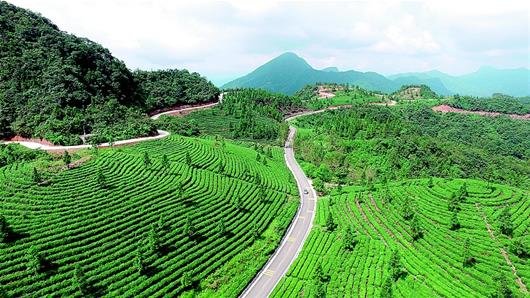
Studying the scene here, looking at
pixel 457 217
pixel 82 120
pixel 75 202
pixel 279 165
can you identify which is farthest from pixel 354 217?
pixel 82 120

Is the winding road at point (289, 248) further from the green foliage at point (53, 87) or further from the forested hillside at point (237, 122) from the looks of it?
the green foliage at point (53, 87)

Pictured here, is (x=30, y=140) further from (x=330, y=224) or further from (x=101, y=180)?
(x=330, y=224)

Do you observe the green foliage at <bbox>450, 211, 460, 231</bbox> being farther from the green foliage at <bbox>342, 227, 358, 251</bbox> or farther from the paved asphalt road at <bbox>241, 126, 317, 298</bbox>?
the paved asphalt road at <bbox>241, 126, 317, 298</bbox>

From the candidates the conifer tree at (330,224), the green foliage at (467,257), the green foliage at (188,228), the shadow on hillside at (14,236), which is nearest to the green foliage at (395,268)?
the green foliage at (467,257)

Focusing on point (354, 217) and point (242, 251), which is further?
point (354, 217)

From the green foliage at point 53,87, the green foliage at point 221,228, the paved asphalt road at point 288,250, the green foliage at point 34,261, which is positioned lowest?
the paved asphalt road at point 288,250

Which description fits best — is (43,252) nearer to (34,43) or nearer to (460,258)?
(460,258)

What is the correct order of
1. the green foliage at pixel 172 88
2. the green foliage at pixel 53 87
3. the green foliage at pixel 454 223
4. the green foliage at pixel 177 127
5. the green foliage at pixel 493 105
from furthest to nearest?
the green foliage at pixel 493 105 → the green foliage at pixel 172 88 → the green foliage at pixel 177 127 → the green foliage at pixel 53 87 → the green foliage at pixel 454 223
